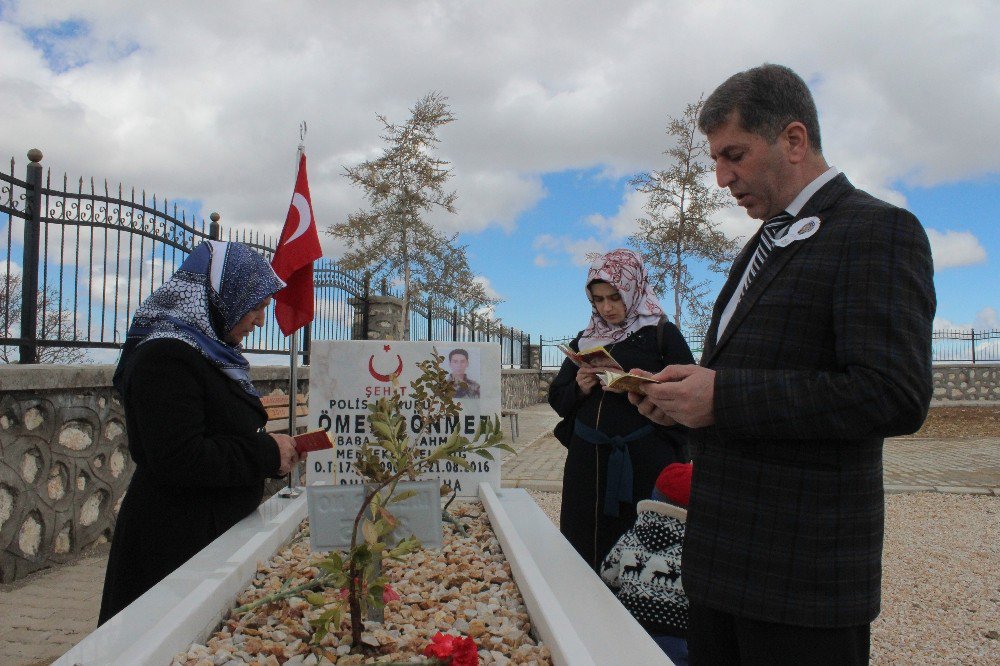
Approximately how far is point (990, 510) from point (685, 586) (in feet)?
23.1

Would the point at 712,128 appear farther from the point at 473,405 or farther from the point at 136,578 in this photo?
the point at 473,405

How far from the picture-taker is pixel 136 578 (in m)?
2.14

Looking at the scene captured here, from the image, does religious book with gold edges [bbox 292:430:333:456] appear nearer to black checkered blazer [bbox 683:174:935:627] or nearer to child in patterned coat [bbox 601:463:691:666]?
child in patterned coat [bbox 601:463:691:666]

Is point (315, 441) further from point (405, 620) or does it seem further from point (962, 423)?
point (962, 423)

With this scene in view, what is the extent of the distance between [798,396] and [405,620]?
110cm

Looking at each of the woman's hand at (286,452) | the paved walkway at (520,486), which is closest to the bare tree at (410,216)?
the paved walkway at (520,486)

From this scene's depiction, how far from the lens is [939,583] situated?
4.76m

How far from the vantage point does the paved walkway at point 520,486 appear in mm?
3486

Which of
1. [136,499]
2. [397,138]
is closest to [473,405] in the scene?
[136,499]

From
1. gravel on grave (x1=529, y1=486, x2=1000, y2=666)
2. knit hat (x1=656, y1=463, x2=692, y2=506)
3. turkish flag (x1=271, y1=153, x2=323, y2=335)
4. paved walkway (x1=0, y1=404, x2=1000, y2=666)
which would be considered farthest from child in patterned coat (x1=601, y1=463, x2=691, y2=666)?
turkish flag (x1=271, y1=153, x2=323, y2=335)

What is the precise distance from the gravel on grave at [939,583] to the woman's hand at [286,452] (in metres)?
3.07

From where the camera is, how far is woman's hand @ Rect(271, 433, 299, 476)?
2398mm

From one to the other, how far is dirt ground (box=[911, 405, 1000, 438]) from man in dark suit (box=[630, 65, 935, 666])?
1479 cm

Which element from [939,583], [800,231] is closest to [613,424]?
[800,231]
